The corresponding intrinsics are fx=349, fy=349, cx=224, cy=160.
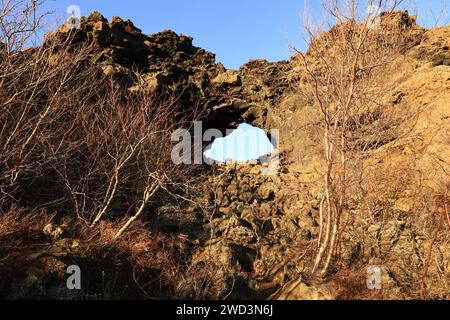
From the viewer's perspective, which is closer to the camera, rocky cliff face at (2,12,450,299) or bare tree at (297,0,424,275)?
bare tree at (297,0,424,275)

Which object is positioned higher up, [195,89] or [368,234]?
[195,89]

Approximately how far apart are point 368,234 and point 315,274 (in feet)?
15.0

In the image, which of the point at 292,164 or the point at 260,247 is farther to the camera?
the point at 292,164

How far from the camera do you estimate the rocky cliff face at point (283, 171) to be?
349 inches

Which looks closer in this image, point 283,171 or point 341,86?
point 341,86

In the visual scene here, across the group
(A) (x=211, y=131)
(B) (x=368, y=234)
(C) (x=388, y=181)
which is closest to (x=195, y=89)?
(A) (x=211, y=131)

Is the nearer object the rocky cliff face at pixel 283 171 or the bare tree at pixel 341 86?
the bare tree at pixel 341 86

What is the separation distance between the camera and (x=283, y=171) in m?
17.3

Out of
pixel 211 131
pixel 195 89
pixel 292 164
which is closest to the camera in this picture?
pixel 292 164

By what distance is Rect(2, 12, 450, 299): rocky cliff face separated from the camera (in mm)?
8867
